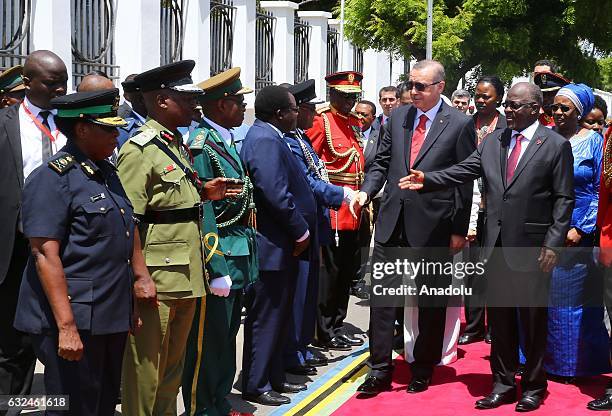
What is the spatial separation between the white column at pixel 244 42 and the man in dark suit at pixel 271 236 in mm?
10953

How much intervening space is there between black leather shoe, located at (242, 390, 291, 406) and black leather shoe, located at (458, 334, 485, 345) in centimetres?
249

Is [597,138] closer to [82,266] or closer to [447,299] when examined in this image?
[447,299]

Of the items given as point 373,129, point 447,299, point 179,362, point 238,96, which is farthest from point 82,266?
point 373,129

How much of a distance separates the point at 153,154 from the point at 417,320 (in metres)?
3.42

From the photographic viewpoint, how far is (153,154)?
4.90 m

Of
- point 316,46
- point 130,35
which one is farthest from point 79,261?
point 316,46

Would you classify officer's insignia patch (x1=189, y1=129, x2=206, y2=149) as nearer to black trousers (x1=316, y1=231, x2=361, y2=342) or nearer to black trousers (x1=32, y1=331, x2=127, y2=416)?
black trousers (x1=32, y1=331, x2=127, y2=416)

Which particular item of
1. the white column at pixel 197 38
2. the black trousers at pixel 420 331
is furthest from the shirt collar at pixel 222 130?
the white column at pixel 197 38

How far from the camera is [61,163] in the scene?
416cm

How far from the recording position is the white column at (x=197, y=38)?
1480cm

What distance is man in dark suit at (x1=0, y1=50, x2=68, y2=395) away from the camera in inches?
212

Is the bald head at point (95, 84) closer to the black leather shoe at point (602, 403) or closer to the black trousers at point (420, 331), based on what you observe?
the black trousers at point (420, 331)

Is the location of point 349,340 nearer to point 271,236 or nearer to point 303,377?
point 303,377

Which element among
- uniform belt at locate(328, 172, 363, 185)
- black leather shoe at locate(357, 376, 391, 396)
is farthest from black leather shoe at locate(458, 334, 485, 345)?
black leather shoe at locate(357, 376, 391, 396)
